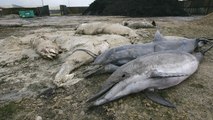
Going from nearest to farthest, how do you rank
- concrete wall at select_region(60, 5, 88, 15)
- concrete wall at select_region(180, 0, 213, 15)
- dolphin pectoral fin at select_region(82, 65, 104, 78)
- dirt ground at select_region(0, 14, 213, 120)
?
dirt ground at select_region(0, 14, 213, 120)
dolphin pectoral fin at select_region(82, 65, 104, 78)
concrete wall at select_region(180, 0, 213, 15)
concrete wall at select_region(60, 5, 88, 15)

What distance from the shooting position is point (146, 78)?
3.28 metres

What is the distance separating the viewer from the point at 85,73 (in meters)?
4.44

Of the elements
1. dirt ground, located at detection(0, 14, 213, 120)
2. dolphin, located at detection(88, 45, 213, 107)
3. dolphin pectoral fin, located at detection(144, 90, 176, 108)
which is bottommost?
dirt ground, located at detection(0, 14, 213, 120)

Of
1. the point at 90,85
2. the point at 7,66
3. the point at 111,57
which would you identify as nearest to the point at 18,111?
the point at 90,85

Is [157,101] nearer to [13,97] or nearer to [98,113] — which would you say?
[98,113]

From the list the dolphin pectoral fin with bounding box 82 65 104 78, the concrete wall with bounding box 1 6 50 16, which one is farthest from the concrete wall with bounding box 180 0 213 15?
the dolphin pectoral fin with bounding box 82 65 104 78

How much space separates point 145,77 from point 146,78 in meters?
0.02

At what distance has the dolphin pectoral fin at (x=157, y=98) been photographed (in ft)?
10.5

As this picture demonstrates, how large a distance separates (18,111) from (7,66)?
87.7 inches

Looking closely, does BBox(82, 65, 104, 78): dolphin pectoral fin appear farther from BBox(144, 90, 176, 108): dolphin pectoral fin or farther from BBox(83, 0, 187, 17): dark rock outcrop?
BBox(83, 0, 187, 17): dark rock outcrop

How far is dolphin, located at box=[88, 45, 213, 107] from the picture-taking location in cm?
324

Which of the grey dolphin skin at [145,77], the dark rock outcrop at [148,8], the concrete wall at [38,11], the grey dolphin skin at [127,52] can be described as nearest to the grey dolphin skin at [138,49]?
the grey dolphin skin at [127,52]

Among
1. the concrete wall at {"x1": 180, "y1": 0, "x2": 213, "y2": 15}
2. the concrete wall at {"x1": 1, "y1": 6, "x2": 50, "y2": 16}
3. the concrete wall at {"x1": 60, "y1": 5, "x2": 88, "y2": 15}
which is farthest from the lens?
the concrete wall at {"x1": 60, "y1": 5, "x2": 88, "y2": 15}

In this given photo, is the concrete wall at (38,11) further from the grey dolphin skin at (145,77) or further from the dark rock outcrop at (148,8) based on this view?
the grey dolphin skin at (145,77)
